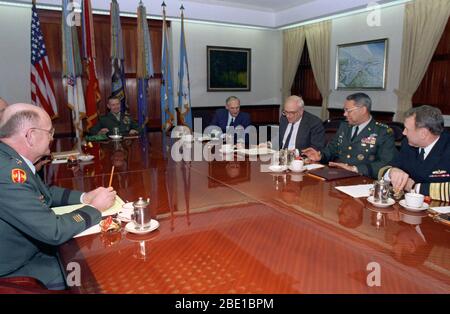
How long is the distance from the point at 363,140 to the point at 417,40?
10.6ft

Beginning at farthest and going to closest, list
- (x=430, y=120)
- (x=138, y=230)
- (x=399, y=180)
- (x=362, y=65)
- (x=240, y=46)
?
(x=240, y=46)
(x=362, y=65)
(x=430, y=120)
(x=399, y=180)
(x=138, y=230)

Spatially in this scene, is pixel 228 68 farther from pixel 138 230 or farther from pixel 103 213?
pixel 138 230

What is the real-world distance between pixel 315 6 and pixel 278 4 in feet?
2.28

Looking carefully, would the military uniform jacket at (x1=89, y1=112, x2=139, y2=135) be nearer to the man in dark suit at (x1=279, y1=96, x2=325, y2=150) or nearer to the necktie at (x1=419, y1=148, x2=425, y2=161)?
the man in dark suit at (x1=279, y1=96, x2=325, y2=150)

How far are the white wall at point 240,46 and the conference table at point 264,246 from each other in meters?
4.97

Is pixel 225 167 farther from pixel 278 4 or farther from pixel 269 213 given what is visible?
pixel 278 4

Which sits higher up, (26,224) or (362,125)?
(362,125)

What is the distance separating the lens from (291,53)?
23.5 feet

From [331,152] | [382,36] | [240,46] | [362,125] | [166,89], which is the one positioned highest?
[240,46]

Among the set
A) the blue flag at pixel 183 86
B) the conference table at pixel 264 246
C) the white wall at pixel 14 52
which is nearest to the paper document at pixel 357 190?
the conference table at pixel 264 246

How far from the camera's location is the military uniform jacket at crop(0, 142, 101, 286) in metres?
1.18

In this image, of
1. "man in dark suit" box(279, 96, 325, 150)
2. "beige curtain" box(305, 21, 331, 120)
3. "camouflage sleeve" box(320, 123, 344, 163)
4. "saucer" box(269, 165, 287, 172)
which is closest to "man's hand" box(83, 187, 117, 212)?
"saucer" box(269, 165, 287, 172)

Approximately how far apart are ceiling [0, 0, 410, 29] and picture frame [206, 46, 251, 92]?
568 mm

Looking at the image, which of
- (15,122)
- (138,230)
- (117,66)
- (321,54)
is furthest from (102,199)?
(321,54)
